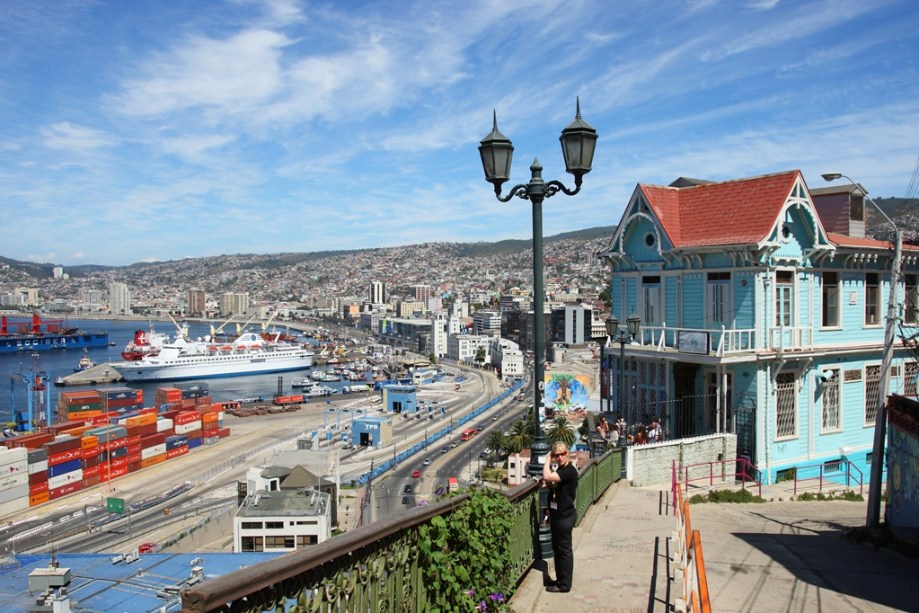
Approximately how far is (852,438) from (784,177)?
5.59 metres

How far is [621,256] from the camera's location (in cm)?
1559

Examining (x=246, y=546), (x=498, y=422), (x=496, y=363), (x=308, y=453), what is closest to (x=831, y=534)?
(x=246, y=546)

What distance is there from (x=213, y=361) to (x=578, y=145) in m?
120

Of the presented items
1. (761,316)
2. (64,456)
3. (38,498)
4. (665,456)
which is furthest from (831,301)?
(64,456)

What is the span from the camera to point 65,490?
1973 inches

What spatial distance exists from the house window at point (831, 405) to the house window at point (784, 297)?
1813mm

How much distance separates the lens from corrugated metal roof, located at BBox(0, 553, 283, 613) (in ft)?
66.2

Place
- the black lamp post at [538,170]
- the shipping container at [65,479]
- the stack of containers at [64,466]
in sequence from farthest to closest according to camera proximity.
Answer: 1. the shipping container at [65,479]
2. the stack of containers at [64,466]
3. the black lamp post at [538,170]

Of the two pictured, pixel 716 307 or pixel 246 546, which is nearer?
pixel 716 307

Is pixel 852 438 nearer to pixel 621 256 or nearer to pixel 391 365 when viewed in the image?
pixel 621 256

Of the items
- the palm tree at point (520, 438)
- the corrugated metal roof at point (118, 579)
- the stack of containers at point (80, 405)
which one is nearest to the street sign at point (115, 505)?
the corrugated metal roof at point (118, 579)

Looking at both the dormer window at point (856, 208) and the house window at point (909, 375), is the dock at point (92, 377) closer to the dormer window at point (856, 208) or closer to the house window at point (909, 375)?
the dormer window at point (856, 208)

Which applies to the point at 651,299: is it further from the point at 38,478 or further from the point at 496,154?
the point at 38,478

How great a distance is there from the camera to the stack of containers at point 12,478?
44812 millimetres
